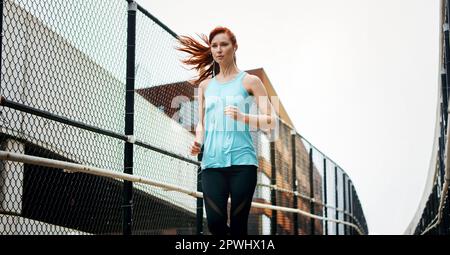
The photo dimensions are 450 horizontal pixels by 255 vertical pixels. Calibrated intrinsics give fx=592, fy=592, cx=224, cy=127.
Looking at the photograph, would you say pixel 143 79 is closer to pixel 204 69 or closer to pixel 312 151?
pixel 204 69

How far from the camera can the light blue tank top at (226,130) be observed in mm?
3689

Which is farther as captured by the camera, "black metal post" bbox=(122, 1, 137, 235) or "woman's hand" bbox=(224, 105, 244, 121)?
"black metal post" bbox=(122, 1, 137, 235)

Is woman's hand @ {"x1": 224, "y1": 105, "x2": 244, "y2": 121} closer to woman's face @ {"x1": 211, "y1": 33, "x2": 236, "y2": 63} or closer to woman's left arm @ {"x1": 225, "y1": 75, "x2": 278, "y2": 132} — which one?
woman's left arm @ {"x1": 225, "y1": 75, "x2": 278, "y2": 132}

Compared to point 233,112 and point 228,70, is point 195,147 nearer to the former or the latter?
point 233,112

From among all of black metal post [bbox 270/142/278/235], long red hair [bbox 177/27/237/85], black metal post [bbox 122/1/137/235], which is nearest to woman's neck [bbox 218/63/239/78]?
long red hair [bbox 177/27/237/85]

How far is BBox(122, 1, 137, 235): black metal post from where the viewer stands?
190 inches

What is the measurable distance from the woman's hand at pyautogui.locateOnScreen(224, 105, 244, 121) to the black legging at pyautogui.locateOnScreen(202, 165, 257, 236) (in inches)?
12.7

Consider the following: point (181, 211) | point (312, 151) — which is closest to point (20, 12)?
point (181, 211)

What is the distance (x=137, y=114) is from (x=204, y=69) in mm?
1169

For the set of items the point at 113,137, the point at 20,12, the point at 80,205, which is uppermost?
the point at 20,12

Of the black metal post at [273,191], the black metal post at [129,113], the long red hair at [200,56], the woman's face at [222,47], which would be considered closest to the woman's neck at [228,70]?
the woman's face at [222,47]

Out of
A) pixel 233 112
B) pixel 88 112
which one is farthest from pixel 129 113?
pixel 233 112

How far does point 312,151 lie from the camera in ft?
36.3

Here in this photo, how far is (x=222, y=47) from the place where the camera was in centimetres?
379
